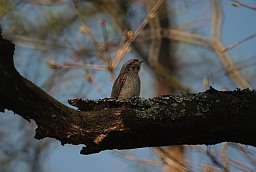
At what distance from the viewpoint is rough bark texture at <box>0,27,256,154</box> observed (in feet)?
7.98

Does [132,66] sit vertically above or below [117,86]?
above

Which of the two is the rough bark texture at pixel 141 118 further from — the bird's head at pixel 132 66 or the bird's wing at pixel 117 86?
the bird's head at pixel 132 66

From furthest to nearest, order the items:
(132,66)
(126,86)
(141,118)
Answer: (132,66) → (126,86) → (141,118)

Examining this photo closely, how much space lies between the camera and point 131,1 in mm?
9023

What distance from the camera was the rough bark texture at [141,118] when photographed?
2.43 metres

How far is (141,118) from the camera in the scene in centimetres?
255

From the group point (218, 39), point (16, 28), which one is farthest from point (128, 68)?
point (16, 28)

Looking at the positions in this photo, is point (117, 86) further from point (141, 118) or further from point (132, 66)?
point (141, 118)

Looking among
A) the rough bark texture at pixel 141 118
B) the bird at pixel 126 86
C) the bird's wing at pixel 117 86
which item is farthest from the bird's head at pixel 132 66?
the rough bark texture at pixel 141 118

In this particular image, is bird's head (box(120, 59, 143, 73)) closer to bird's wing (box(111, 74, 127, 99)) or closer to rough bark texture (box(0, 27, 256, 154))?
bird's wing (box(111, 74, 127, 99))

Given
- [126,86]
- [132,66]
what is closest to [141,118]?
[126,86]

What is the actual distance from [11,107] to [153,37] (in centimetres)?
676

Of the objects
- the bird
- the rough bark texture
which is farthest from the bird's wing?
the rough bark texture

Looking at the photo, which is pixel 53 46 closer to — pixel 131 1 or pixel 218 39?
pixel 131 1
